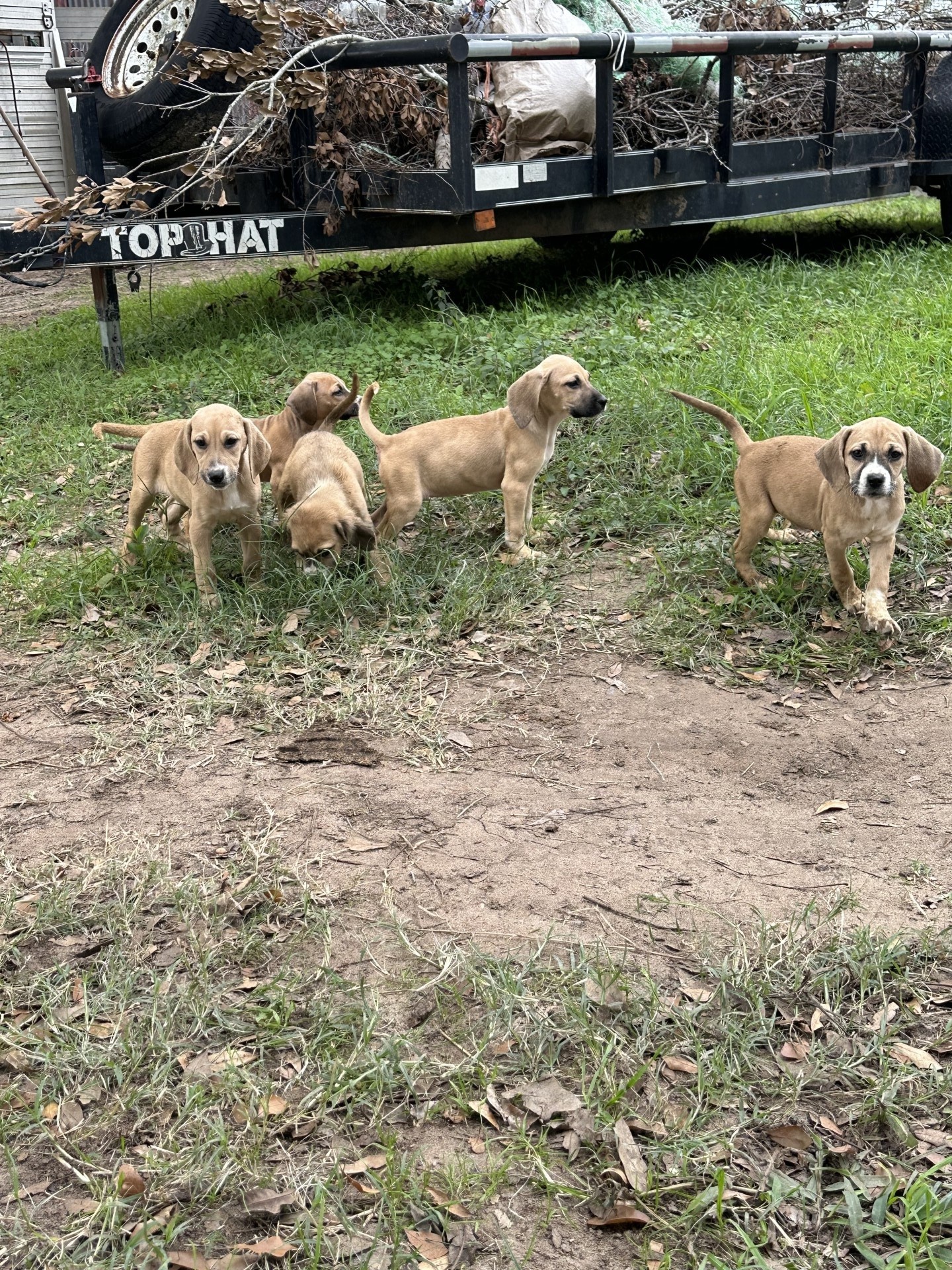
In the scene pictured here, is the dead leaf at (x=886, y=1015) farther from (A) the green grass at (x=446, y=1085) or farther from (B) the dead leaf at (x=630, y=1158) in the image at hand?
(B) the dead leaf at (x=630, y=1158)

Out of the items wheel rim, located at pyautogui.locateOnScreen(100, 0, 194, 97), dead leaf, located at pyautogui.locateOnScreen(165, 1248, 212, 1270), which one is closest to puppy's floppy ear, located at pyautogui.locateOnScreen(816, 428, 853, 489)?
dead leaf, located at pyautogui.locateOnScreen(165, 1248, 212, 1270)

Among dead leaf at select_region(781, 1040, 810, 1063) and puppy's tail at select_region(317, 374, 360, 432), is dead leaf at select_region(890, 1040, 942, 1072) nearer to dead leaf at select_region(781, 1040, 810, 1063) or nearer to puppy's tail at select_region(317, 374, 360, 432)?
dead leaf at select_region(781, 1040, 810, 1063)

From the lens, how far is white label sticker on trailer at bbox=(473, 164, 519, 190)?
777 centimetres

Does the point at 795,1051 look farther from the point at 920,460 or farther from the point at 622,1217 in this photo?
the point at 920,460

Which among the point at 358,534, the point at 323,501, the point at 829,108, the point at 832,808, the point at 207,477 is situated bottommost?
the point at 832,808

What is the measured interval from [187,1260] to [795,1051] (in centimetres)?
142

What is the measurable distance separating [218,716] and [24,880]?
1149 mm

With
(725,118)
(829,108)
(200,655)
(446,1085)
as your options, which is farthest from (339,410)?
(829,108)

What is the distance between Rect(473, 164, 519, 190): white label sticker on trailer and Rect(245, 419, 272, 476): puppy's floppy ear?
3241mm

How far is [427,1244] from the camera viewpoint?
8.19 feet

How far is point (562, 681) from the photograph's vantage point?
15.8ft

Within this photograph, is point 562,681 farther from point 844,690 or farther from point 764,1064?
point 764,1064

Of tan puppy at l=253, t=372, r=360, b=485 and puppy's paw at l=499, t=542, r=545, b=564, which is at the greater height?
tan puppy at l=253, t=372, r=360, b=485

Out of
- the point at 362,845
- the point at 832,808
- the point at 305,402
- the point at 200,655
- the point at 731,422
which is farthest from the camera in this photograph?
the point at 305,402
